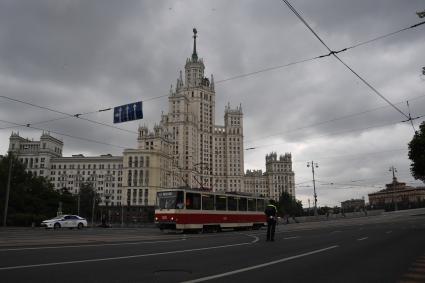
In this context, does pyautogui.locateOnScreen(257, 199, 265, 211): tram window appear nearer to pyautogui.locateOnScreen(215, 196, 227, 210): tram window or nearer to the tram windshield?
pyautogui.locateOnScreen(215, 196, 227, 210): tram window

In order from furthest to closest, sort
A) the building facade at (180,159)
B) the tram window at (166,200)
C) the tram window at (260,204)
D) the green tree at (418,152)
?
the building facade at (180,159) → the tram window at (260,204) → the green tree at (418,152) → the tram window at (166,200)

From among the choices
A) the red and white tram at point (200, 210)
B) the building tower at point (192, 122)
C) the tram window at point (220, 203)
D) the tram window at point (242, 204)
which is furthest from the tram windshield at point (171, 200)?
the building tower at point (192, 122)

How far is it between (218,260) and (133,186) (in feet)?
458

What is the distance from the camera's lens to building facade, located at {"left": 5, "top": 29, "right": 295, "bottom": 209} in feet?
479

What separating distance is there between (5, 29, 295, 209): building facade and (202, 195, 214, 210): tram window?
113 metres

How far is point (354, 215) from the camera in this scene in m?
81.4

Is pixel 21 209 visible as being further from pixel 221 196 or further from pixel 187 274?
pixel 187 274

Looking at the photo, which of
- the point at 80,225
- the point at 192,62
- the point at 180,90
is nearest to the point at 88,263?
the point at 80,225

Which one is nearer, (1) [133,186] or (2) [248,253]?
(2) [248,253]

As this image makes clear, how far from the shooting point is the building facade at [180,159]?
146125 mm

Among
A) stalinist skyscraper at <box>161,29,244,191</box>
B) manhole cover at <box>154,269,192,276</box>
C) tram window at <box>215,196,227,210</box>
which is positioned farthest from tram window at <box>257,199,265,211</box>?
stalinist skyscraper at <box>161,29,244,191</box>

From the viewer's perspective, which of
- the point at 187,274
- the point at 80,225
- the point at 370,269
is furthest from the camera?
the point at 80,225

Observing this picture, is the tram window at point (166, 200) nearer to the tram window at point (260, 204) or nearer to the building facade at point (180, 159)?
the tram window at point (260, 204)

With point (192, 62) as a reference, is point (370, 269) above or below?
below
